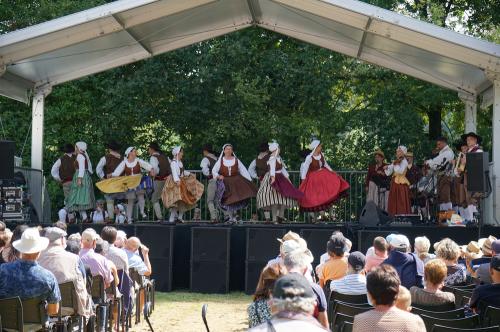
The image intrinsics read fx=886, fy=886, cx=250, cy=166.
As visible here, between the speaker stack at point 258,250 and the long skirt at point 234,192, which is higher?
the long skirt at point 234,192

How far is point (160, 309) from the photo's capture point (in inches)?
451

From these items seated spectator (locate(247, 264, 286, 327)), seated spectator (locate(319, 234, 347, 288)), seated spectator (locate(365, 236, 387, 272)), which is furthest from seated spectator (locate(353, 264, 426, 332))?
seated spectator (locate(365, 236, 387, 272))

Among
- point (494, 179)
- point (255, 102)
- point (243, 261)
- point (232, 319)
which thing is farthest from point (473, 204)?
point (255, 102)

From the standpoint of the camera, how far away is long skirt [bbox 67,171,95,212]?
15.0 metres

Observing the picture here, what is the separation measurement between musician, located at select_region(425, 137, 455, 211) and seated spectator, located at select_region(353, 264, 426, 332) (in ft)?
33.9

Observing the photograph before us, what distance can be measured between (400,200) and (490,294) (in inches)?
359

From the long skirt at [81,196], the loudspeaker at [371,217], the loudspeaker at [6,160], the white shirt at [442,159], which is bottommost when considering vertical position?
the loudspeaker at [371,217]

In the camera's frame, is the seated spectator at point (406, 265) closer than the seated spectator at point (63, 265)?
No

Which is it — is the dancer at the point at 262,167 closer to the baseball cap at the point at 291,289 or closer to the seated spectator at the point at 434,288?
the seated spectator at the point at 434,288

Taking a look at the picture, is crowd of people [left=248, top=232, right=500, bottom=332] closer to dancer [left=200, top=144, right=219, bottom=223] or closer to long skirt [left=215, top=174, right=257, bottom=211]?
long skirt [left=215, top=174, right=257, bottom=211]

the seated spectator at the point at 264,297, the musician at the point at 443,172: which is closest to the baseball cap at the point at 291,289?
the seated spectator at the point at 264,297

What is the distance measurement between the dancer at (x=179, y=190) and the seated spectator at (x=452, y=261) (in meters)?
7.93

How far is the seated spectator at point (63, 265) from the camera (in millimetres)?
7102

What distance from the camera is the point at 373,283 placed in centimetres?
418
